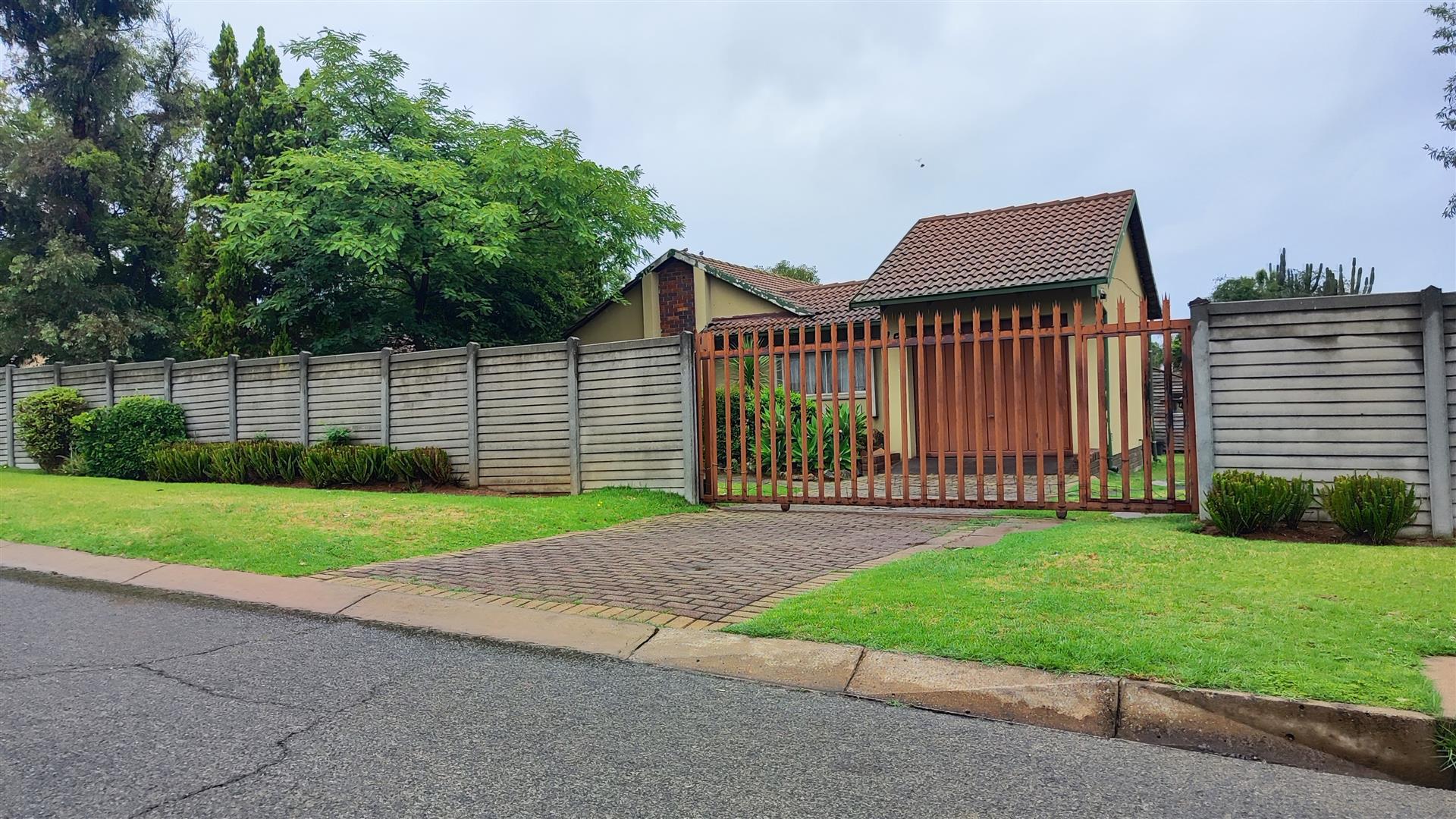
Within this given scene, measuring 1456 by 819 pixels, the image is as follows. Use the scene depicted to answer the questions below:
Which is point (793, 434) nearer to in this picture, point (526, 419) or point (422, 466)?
point (526, 419)

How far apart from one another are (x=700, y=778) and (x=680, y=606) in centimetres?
227

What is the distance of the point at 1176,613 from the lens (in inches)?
186

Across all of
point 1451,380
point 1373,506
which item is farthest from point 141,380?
point 1451,380

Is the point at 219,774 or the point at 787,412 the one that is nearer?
the point at 219,774

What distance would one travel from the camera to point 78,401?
53.2ft

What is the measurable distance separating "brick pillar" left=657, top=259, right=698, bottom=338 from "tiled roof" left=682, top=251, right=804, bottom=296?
442mm

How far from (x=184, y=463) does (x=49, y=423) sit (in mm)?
4121

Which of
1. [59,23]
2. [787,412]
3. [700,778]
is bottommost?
[700,778]

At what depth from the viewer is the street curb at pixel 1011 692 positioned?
333 cm

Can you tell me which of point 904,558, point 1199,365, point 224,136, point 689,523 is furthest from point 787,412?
point 224,136

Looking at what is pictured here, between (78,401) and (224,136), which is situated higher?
(224,136)

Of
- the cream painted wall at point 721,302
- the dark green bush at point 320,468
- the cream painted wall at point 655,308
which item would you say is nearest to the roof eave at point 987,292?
the cream painted wall at point 655,308

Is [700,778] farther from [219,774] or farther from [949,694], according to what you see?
[219,774]

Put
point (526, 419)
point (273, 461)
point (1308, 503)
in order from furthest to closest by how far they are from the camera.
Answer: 1. point (273, 461)
2. point (526, 419)
3. point (1308, 503)
